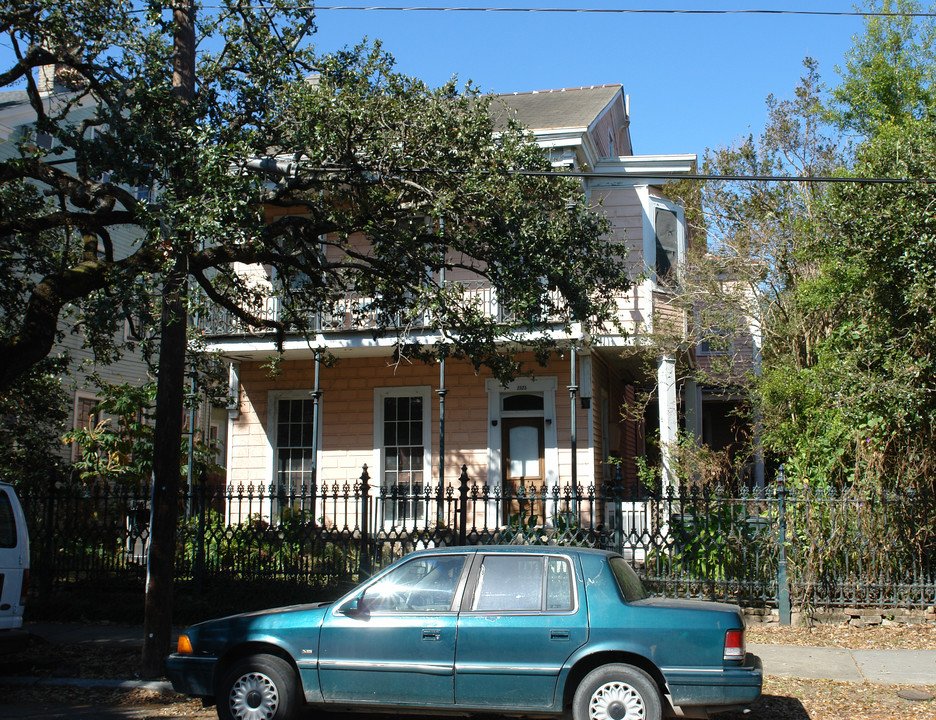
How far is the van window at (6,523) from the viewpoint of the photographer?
8.52 m

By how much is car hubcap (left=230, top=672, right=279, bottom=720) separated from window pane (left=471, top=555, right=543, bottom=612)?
1.68m

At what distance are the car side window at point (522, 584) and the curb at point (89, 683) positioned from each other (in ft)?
11.9

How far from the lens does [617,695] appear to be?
5.95 m

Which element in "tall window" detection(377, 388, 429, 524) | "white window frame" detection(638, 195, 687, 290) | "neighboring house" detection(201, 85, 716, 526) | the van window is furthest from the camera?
"tall window" detection(377, 388, 429, 524)

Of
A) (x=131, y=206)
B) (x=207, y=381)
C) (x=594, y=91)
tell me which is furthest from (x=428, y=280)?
(x=594, y=91)

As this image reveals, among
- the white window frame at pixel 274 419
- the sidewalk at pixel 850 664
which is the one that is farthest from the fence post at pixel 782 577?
the white window frame at pixel 274 419

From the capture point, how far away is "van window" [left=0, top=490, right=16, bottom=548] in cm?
852

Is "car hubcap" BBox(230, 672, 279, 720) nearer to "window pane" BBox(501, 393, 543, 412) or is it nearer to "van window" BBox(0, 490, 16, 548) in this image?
"van window" BBox(0, 490, 16, 548)

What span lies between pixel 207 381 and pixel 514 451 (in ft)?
20.7

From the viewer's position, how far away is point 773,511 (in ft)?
34.6

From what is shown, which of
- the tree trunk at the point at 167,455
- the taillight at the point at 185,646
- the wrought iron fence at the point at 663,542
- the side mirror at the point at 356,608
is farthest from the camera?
the wrought iron fence at the point at 663,542

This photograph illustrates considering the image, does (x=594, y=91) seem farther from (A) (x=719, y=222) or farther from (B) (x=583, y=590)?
(B) (x=583, y=590)

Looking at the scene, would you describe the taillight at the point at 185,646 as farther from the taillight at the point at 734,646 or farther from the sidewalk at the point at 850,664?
the sidewalk at the point at 850,664

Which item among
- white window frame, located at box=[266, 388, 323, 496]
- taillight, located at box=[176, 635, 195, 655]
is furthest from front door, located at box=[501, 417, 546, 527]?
taillight, located at box=[176, 635, 195, 655]
